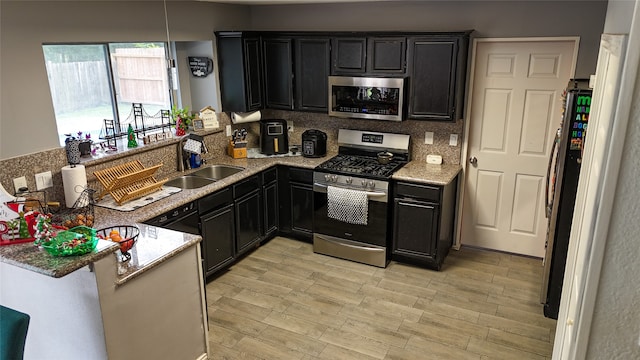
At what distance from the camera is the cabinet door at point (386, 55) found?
14.6ft

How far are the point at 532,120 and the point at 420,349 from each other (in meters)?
2.44

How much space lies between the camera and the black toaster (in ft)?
16.6

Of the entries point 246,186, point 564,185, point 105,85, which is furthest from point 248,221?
point 564,185

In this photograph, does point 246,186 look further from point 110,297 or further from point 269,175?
point 110,297

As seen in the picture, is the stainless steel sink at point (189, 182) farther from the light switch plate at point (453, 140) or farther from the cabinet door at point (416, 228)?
the light switch plate at point (453, 140)

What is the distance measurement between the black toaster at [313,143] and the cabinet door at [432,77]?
43.1 inches

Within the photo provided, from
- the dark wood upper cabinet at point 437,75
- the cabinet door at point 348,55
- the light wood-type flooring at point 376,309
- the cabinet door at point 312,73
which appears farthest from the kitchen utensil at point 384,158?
the light wood-type flooring at point 376,309

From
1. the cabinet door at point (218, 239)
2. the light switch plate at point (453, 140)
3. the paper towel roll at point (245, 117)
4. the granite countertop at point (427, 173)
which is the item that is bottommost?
the cabinet door at point (218, 239)

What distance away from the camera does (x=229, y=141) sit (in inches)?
205

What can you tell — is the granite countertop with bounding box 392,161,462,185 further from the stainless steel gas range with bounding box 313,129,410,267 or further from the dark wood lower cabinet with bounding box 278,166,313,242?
the dark wood lower cabinet with bounding box 278,166,313,242

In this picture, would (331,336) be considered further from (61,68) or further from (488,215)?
(61,68)

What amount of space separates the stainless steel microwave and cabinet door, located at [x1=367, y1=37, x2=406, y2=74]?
0.12 metres

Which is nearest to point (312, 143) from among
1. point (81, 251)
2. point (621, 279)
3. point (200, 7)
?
point (200, 7)

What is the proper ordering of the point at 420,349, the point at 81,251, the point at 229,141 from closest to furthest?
1. the point at 81,251
2. the point at 420,349
3. the point at 229,141
